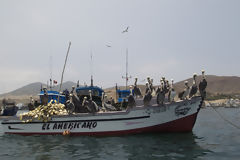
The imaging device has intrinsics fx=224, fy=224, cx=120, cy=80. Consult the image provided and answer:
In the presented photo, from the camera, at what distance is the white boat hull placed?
43.3 ft

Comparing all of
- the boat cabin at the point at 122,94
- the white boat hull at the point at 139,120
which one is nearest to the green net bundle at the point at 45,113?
the white boat hull at the point at 139,120

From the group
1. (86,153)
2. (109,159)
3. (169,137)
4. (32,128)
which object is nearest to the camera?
(109,159)

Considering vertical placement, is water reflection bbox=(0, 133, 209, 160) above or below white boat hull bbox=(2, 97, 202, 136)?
below

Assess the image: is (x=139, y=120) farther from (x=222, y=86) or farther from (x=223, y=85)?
(x=223, y=85)

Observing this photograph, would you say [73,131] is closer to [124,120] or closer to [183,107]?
[124,120]

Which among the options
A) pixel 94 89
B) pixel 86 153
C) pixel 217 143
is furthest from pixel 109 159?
pixel 94 89

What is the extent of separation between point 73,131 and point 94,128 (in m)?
1.50

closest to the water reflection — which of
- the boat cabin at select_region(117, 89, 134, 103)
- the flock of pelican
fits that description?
the flock of pelican

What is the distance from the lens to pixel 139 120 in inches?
522

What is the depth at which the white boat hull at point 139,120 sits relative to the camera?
13.2 m

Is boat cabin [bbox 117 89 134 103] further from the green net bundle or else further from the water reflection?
the water reflection

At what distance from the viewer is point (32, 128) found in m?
15.5

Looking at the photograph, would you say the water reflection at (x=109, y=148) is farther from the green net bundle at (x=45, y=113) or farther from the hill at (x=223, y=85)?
the hill at (x=223, y=85)

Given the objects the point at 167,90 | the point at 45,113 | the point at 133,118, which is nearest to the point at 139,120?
the point at 133,118
